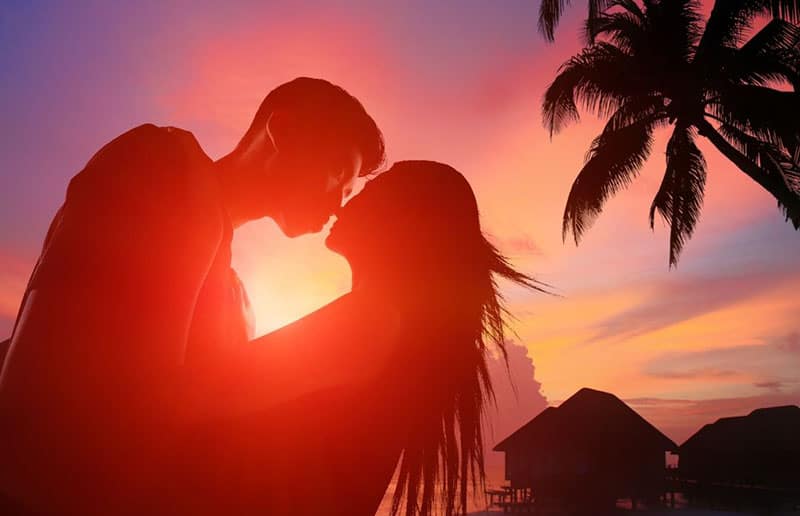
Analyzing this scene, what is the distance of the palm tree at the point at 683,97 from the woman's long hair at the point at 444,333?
12.8 meters

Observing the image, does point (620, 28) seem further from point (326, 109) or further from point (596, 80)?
point (326, 109)

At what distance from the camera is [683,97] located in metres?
13.2

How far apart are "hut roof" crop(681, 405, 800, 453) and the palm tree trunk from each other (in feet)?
65.3

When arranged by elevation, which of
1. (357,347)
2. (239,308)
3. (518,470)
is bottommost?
(518,470)

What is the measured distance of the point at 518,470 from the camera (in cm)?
2656

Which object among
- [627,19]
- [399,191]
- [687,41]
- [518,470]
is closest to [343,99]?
[399,191]

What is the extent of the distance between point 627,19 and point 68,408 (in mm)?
16530

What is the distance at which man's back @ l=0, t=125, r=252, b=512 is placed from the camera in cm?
77

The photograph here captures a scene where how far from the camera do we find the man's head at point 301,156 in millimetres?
1434

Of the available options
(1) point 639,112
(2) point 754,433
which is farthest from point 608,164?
(2) point 754,433

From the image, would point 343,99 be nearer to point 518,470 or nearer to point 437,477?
point 437,477

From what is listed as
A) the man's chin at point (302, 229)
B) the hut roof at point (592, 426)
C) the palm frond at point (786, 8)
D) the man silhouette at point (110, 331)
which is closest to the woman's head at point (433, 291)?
the man silhouette at point (110, 331)

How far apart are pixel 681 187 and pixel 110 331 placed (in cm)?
1623

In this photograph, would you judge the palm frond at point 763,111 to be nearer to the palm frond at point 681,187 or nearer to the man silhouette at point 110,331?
the palm frond at point 681,187
